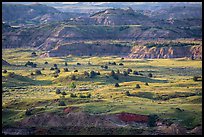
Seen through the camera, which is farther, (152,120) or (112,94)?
(112,94)

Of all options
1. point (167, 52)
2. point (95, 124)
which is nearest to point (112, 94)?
point (95, 124)

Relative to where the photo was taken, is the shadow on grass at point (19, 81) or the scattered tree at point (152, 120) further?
the shadow on grass at point (19, 81)

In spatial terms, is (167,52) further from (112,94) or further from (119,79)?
(112,94)

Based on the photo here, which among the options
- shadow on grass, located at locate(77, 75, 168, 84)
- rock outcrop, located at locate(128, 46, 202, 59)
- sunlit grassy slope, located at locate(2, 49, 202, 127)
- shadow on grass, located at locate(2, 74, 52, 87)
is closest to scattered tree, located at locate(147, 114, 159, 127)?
sunlit grassy slope, located at locate(2, 49, 202, 127)

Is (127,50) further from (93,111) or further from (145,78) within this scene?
(93,111)

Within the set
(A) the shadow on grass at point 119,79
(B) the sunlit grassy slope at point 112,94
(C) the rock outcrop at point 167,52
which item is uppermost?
(B) the sunlit grassy slope at point 112,94

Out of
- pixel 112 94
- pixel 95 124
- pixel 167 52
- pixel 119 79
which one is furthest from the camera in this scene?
pixel 167 52

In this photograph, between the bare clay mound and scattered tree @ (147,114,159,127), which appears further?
scattered tree @ (147,114,159,127)

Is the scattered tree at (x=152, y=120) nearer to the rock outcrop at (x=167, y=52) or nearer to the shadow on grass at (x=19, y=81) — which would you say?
the shadow on grass at (x=19, y=81)

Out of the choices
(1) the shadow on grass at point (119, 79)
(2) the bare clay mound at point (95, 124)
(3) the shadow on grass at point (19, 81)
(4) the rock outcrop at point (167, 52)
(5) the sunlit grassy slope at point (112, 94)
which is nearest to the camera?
(2) the bare clay mound at point (95, 124)

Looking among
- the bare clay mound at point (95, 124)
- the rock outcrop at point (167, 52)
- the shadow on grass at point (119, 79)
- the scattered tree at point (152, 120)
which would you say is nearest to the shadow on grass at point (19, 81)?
the shadow on grass at point (119, 79)

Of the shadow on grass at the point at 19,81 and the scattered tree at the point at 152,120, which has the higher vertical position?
the scattered tree at the point at 152,120

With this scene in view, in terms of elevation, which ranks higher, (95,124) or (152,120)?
(152,120)

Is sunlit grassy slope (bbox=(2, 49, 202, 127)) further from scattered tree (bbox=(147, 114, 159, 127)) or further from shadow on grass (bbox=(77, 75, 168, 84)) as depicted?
scattered tree (bbox=(147, 114, 159, 127))
